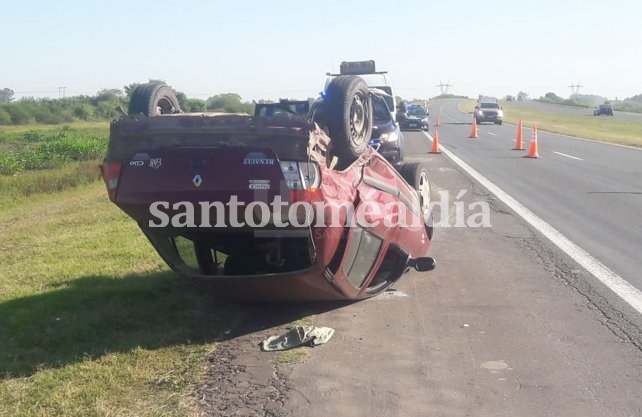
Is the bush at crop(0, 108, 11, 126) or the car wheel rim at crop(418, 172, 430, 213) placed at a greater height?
the bush at crop(0, 108, 11, 126)

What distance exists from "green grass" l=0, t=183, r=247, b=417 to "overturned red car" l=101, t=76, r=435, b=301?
1.88ft

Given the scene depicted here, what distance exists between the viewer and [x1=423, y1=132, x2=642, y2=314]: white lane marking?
21.9 feet

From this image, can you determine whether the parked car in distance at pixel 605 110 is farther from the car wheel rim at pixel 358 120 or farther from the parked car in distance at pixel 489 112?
the car wheel rim at pixel 358 120

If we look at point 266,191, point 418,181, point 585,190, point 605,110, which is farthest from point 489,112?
point 266,191

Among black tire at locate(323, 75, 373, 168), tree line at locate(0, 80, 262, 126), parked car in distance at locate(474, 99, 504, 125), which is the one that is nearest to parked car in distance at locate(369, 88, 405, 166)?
black tire at locate(323, 75, 373, 168)

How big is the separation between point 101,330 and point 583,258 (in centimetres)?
525

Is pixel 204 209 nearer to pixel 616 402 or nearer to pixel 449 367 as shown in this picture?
pixel 449 367

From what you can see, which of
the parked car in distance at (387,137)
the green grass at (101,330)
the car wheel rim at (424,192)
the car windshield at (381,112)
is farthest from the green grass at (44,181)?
the car wheel rim at (424,192)

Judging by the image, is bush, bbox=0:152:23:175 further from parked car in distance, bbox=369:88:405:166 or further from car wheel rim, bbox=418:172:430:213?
car wheel rim, bbox=418:172:430:213

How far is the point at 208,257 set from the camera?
6.51m

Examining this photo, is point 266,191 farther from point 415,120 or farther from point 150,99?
point 415,120

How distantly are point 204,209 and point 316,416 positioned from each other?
173 cm

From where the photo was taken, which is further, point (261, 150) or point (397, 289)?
point (397, 289)

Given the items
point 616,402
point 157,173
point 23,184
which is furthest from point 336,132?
point 23,184
